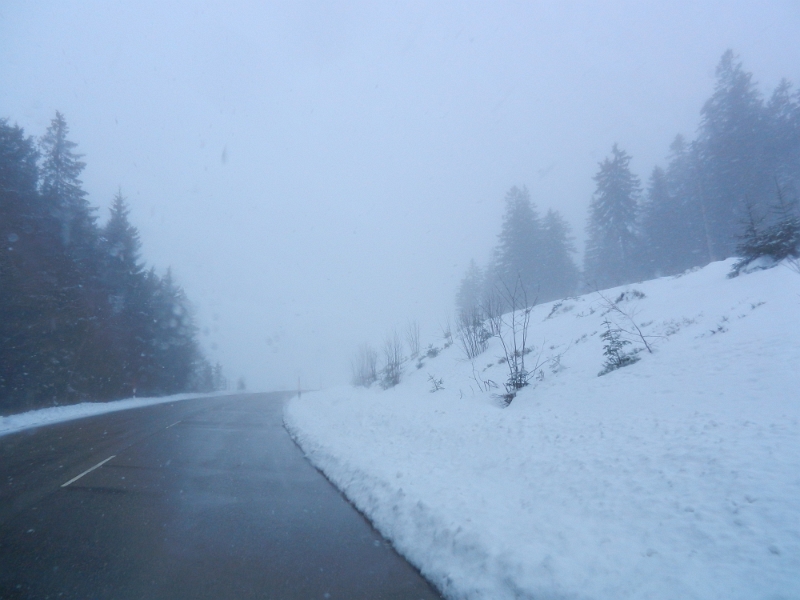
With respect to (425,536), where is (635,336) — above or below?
above

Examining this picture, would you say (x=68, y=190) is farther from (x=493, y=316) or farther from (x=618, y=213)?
(x=618, y=213)

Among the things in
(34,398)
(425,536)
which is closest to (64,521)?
(425,536)

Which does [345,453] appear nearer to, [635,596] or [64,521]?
[64,521]

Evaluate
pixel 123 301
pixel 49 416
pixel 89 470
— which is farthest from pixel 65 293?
pixel 89 470

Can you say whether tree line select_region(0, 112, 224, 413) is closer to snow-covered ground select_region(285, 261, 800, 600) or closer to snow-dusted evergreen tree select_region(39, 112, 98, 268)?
A: snow-dusted evergreen tree select_region(39, 112, 98, 268)

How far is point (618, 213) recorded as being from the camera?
32062mm

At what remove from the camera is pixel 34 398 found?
66.3 ft

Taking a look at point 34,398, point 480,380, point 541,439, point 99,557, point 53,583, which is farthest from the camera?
point 34,398

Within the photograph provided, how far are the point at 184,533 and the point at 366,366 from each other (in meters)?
30.1

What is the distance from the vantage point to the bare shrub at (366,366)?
96.8ft

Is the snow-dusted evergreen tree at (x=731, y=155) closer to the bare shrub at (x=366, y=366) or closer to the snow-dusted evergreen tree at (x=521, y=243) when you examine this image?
the snow-dusted evergreen tree at (x=521, y=243)

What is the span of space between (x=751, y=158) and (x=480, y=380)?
2468 cm

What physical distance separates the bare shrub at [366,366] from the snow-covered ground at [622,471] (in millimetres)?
17903

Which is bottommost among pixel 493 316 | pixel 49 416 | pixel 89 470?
pixel 89 470
